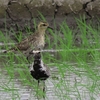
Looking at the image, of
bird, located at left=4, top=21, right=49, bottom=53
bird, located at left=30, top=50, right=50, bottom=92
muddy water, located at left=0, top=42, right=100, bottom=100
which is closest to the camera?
muddy water, located at left=0, top=42, right=100, bottom=100

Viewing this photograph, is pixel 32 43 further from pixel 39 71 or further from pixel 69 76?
pixel 39 71

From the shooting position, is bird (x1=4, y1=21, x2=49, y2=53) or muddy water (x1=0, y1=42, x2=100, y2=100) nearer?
muddy water (x1=0, y1=42, x2=100, y2=100)

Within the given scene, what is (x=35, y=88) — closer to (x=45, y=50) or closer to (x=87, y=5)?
(x=45, y=50)

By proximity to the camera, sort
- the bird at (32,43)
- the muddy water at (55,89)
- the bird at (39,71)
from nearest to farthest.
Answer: the muddy water at (55,89) → the bird at (39,71) → the bird at (32,43)

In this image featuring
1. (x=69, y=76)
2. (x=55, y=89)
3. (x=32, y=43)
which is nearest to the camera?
(x=55, y=89)

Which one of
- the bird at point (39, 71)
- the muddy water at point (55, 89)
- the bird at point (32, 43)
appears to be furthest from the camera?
the bird at point (32, 43)

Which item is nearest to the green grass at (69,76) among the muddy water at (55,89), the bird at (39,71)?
the muddy water at (55,89)

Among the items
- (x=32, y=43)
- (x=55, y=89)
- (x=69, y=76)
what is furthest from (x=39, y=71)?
(x=32, y=43)

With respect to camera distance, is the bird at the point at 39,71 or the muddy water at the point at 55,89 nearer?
the muddy water at the point at 55,89

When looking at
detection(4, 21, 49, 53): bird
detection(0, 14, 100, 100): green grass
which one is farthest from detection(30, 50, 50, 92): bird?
detection(4, 21, 49, 53): bird

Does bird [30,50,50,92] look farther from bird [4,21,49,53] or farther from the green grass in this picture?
bird [4,21,49,53]

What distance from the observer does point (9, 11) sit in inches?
580

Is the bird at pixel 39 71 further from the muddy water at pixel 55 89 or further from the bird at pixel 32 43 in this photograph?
the bird at pixel 32 43

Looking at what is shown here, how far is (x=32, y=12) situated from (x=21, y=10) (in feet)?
0.74
